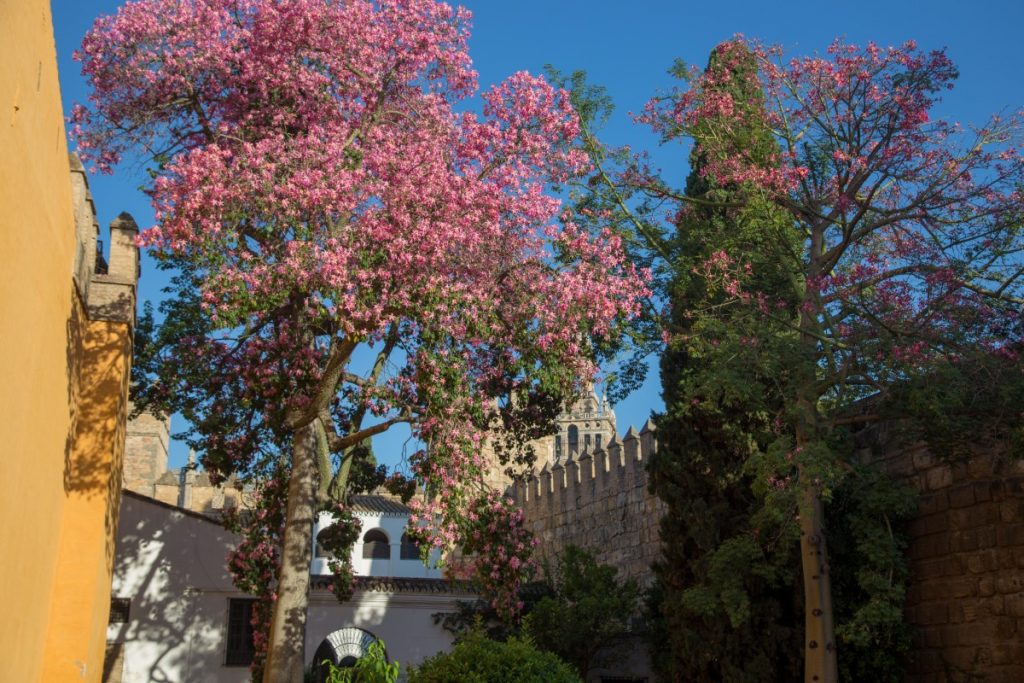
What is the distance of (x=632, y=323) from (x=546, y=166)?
8.74ft

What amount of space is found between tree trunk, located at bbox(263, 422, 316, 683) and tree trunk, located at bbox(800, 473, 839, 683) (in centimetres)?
594

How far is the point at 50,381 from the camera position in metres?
7.67

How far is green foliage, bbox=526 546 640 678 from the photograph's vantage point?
57.3 ft

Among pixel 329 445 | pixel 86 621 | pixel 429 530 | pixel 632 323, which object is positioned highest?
pixel 632 323

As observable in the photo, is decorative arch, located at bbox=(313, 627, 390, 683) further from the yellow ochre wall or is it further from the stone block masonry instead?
the stone block masonry

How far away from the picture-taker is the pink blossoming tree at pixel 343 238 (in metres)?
12.1

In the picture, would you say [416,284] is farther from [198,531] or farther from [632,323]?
[198,531]

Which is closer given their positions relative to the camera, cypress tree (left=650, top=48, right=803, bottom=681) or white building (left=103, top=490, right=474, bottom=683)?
cypress tree (left=650, top=48, right=803, bottom=681)

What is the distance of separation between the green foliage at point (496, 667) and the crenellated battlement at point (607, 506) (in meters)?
9.59

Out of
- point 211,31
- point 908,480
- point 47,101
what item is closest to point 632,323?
point 908,480

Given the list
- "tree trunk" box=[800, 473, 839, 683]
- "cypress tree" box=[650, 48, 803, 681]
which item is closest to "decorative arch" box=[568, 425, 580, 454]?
"cypress tree" box=[650, 48, 803, 681]

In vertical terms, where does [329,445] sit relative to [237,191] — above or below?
below

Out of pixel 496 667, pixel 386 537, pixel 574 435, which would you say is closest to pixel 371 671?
pixel 496 667

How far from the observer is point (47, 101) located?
6668 millimetres
